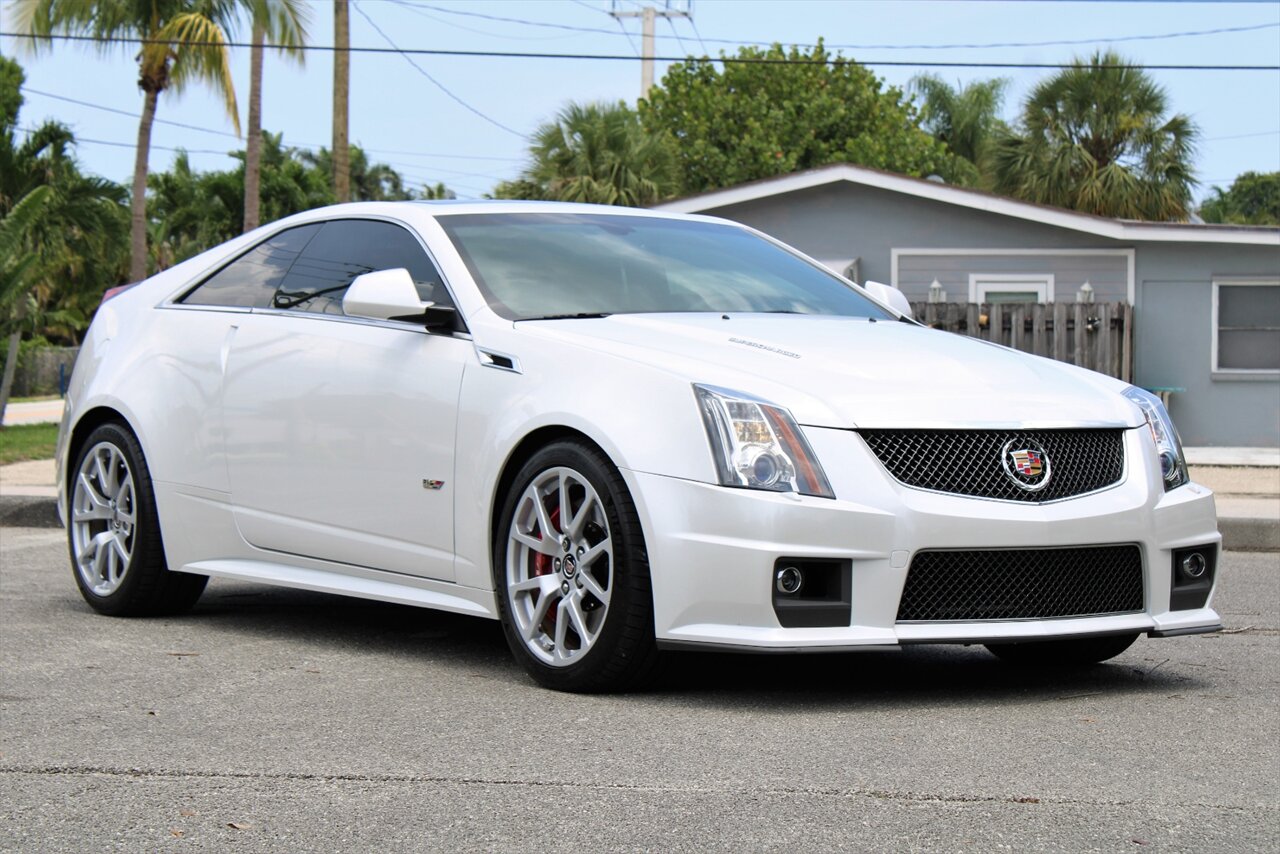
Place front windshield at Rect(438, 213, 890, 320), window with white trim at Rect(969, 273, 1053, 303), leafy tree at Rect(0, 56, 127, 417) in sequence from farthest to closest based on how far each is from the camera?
leafy tree at Rect(0, 56, 127, 417)
window with white trim at Rect(969, 273, 1053, 303)
front windshield at Rect(438, 213, 890, 320)

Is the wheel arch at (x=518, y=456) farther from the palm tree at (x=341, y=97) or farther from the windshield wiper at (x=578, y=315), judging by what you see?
the palm tree at (x=341, y=97)

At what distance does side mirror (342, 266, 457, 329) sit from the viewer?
18.5ft

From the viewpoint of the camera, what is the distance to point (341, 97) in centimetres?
2269

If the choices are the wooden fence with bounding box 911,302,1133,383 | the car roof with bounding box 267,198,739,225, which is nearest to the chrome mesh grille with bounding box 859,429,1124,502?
the car roof with bounding box 267,198,739,225

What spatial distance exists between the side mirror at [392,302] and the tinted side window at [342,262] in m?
0.29

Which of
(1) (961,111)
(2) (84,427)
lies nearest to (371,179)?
(1) (961,111)

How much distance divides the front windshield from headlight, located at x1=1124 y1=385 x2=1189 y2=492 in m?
1.18

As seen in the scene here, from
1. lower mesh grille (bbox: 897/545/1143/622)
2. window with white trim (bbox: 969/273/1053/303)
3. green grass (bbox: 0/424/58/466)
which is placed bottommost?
green grass (bbox: 0/424/58/466)

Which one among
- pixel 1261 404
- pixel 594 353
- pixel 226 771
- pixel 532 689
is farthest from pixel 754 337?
pixel 1261 404

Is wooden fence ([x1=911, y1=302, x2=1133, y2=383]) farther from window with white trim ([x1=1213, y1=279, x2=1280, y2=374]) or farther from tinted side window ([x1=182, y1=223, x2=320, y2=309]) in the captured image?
tinted side window ([x1=182, y1=223, x2=320, y2=309])

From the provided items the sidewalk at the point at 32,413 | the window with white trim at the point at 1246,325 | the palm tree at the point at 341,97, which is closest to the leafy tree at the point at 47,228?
the sidewalk at the point at 32,413

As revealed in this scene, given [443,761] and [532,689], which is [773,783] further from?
[532,689]

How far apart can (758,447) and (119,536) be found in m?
3.24

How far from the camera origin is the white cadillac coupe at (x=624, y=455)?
4820mm
